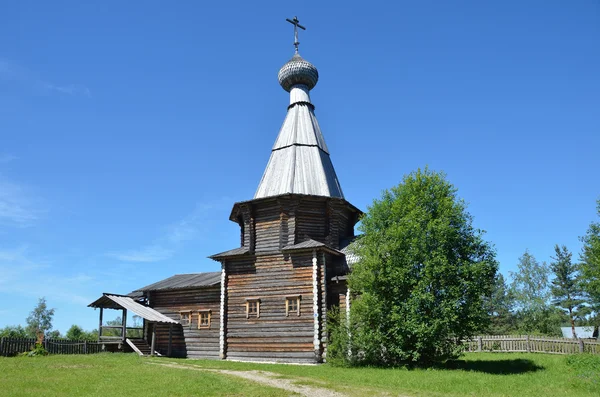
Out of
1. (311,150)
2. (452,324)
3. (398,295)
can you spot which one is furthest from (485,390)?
(311,150)

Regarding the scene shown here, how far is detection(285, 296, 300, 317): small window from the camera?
20.4 m

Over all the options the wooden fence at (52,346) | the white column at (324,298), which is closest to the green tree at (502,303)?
the white column at (324,298)

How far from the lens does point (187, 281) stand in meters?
25.9

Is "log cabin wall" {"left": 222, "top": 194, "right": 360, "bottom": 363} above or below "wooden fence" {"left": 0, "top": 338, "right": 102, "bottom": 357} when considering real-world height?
above

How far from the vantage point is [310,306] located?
20141 millimetres

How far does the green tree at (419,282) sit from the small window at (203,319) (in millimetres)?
8060

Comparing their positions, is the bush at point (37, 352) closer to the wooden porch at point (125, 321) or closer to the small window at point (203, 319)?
the wooden porch at point (125, 321)

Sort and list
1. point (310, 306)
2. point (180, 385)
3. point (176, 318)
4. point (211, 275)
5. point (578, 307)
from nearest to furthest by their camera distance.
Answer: point (180, 385) → point (310, 306) → point (176, 318) → point (211, 275) → point (578, 307)

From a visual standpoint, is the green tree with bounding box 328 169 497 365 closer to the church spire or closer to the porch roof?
the church spire

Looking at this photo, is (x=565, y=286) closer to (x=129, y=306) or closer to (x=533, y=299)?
(x=533, y=299)

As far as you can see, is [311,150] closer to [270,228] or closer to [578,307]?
[270,228]

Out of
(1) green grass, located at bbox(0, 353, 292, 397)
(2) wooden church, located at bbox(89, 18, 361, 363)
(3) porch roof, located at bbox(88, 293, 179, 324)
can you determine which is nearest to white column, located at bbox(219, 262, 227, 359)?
(2) wooden church, located at bbox(89, 18, 361, 363)

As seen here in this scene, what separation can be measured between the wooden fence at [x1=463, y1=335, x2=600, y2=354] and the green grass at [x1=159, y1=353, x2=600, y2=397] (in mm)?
5061

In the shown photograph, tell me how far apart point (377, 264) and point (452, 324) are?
331cm
